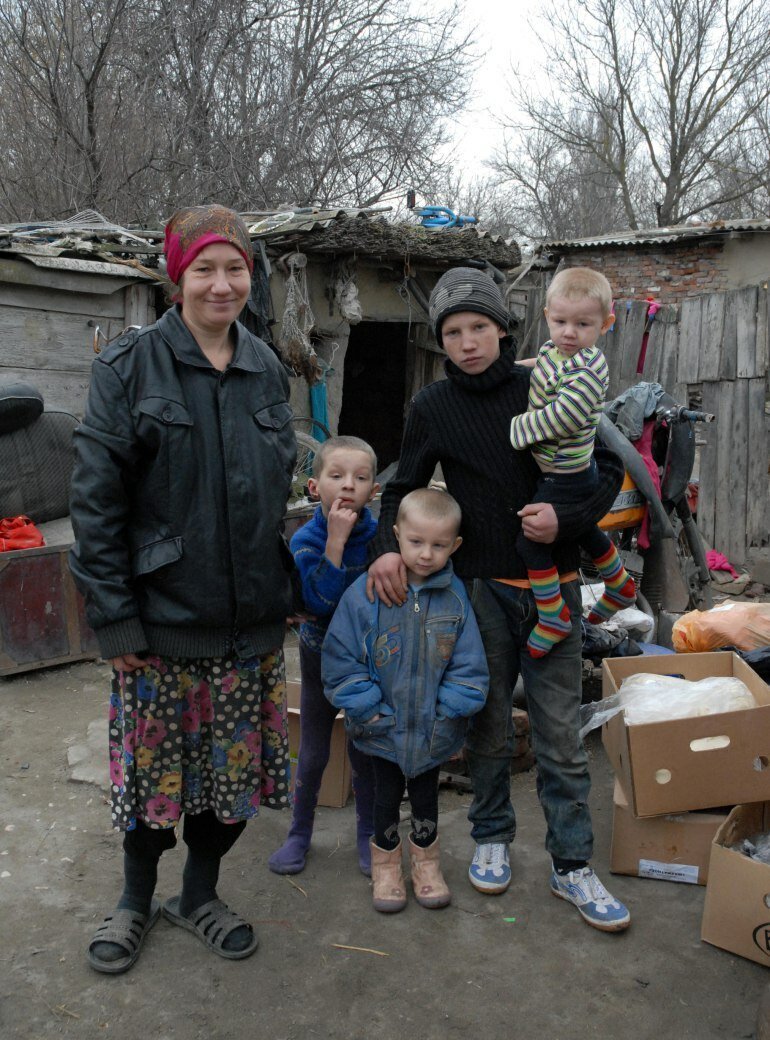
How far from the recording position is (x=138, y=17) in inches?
373

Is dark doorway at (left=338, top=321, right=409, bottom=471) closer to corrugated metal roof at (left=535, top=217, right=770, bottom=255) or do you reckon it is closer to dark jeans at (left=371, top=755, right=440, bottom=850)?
corrugated metal roof at (left=535, top=217, right=770, bottom=255)

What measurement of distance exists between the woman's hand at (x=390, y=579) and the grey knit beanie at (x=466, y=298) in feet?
2.22

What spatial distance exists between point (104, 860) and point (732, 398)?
647 centimetres

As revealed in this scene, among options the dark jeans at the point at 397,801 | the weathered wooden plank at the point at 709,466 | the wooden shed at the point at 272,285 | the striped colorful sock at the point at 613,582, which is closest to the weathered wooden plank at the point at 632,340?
the weathered wooden plank at the point at 709,466

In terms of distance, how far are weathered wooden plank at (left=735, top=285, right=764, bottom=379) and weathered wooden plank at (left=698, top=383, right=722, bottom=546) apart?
30 cm

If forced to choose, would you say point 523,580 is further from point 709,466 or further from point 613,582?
point 709,466

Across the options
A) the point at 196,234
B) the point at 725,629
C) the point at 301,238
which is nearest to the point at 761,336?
the point at 301,238

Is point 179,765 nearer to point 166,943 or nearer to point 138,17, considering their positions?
point 166,943

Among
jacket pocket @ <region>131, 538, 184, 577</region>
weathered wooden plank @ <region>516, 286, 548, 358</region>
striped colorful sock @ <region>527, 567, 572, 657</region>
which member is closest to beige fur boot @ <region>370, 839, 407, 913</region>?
striped colorful sock @ <region>527, 567, 572, 657</region>

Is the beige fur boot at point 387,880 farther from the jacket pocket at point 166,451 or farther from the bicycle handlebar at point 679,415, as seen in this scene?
the bicycle handlebar at point 679,415

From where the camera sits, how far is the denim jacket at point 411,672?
2432mm

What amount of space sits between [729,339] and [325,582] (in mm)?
6093

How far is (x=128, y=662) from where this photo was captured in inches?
81.7

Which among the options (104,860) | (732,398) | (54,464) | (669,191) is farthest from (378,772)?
(669,191)
